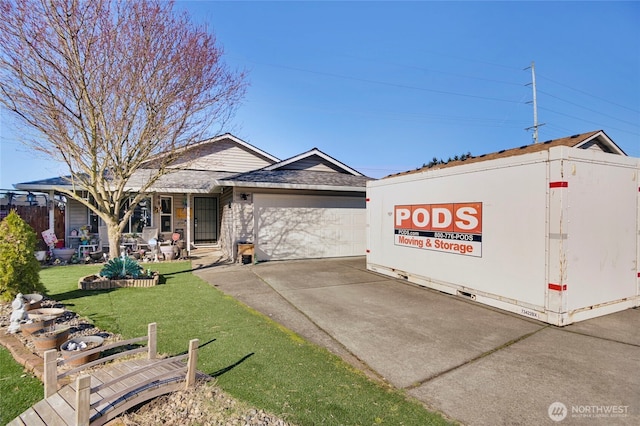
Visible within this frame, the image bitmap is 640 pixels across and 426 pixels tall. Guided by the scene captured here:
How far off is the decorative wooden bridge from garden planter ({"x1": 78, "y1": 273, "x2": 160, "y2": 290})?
4.66 metres

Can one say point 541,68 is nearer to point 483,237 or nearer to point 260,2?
point 260,2

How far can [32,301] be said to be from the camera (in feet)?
16.5

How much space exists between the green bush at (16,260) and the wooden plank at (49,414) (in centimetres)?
396

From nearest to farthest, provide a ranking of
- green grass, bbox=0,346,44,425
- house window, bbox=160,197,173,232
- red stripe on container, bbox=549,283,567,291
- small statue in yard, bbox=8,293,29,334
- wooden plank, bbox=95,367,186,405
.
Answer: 1. wooden plank, bbox=95,367,186,405
2. green grass, bbox=0,346,44,425
3. small statue in yard, bbox=8,293,29,334
4. red stripe on container, bbox=549,283,567,291
5. house window, bbox=160,197,173,232

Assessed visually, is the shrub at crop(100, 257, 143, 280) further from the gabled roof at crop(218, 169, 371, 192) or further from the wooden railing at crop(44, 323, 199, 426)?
the wooden railing at crop(44, 323, 199, 426)

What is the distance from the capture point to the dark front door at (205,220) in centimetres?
1468

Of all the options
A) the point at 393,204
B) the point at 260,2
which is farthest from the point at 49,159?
the point at 393,204

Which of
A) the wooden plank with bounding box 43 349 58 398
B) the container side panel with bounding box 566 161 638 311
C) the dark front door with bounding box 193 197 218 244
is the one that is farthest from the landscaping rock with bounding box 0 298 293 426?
the dark front door with bounding box 193 197 218 244

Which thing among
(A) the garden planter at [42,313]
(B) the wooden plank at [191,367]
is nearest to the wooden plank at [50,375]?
(B) the wooden plank at [191,367]

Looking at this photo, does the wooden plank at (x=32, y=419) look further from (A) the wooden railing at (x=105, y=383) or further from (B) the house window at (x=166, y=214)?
(B) the house window at (x=166, y=214)

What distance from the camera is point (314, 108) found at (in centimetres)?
2223

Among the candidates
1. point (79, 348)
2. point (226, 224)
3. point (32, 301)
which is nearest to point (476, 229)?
point (79, 348)

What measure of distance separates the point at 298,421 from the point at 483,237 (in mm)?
4861

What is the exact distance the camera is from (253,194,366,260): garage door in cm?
1134
